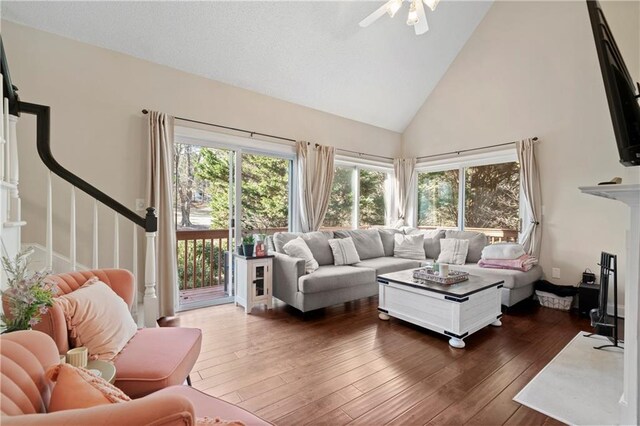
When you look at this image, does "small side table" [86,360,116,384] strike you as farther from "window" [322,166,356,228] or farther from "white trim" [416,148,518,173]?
"white trim" [416,148,518,173]

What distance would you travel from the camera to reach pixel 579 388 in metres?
1.92

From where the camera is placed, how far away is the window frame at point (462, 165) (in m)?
4.32

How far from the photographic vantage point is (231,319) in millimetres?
3148

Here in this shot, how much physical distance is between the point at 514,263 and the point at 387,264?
1.55 metres

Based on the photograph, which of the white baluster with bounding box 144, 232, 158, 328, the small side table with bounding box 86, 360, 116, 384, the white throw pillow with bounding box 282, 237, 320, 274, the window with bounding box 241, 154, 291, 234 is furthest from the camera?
the window with bounding box 241, 154, 291, 234

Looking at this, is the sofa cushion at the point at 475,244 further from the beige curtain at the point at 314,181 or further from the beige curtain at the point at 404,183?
the beige curtain at the point at 314,181

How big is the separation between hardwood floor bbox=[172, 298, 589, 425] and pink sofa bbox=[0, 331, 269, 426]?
0.90 metres

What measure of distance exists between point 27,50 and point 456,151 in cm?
553

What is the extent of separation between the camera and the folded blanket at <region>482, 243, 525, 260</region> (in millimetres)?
3666

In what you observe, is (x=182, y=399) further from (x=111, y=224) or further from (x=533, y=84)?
(x=533, y=84)

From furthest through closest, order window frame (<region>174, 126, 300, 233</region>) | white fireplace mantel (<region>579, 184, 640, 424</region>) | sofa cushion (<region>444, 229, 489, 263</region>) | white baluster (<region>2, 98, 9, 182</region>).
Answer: sofa cushion (<region>444, 229, 489, 263</region>), window frame (<region>174, 126, 300, 233</region>), white baluster (<region>2, 98, 9, 182</region>), white fireplace mantel (<region>579, 184, 640, 424</region>)

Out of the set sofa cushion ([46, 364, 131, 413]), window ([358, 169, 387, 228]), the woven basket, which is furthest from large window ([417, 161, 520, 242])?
sofa cushion ([46, 364, 131, 413])

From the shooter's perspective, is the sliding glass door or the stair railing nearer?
the stair railing

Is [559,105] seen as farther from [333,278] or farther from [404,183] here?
[333,278]
